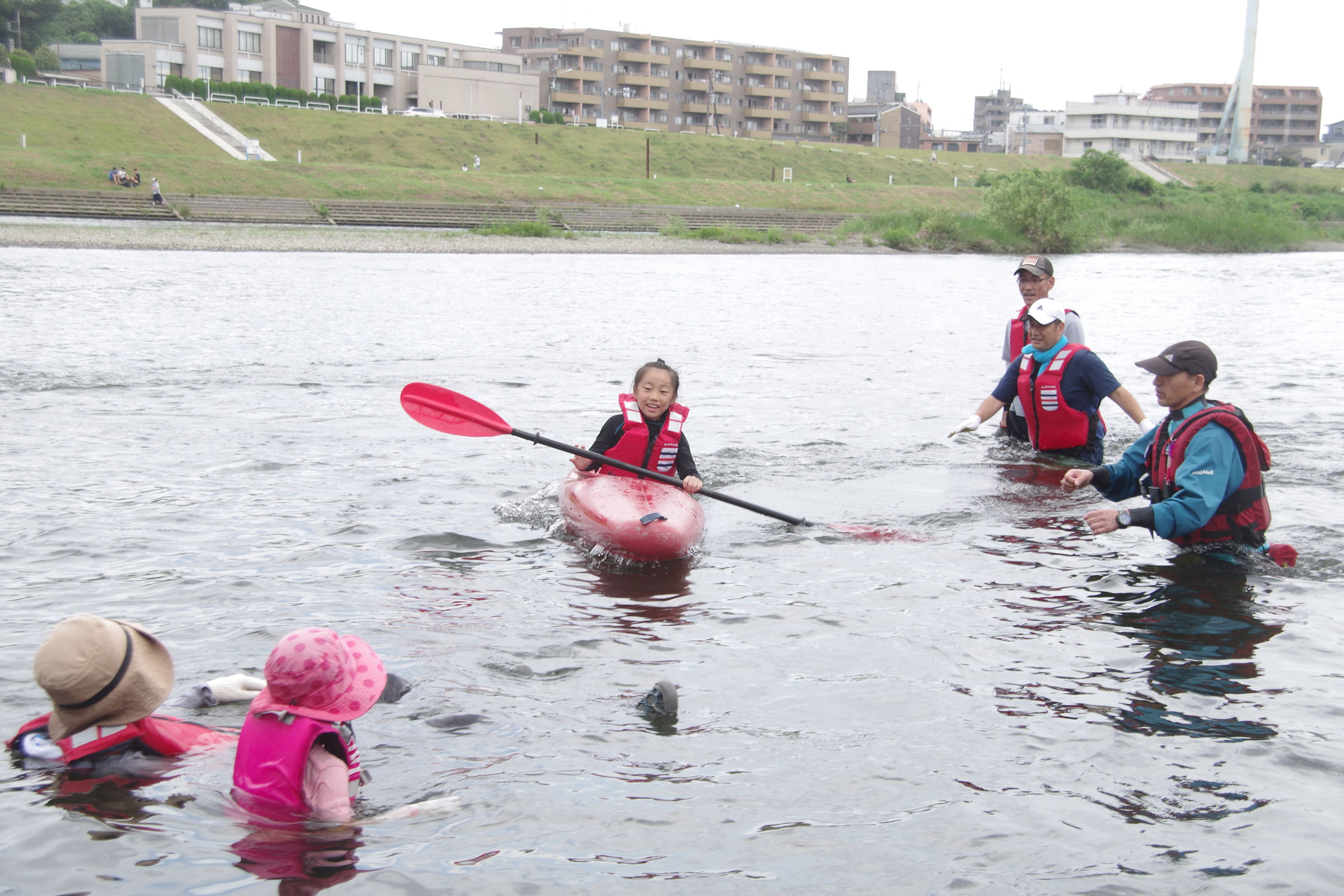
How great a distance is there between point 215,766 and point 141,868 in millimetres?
398

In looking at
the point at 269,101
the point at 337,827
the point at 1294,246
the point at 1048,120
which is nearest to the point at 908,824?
the point at 337,827

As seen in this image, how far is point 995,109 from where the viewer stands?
150 metres

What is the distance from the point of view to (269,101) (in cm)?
6462

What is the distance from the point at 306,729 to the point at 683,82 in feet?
335

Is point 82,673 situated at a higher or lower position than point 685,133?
lower

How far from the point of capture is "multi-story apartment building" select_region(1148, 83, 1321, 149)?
5217 inches

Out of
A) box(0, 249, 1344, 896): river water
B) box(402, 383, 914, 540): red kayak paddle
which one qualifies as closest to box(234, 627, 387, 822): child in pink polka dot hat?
box(0, 249, 1344, 896): river water

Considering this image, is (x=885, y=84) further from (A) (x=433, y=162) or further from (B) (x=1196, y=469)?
(B) (x=1196, y=469)

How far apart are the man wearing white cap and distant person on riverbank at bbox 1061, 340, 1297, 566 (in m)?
1.89

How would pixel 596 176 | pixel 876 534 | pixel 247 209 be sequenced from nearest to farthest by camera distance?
pixel 876 534 → pixel 247 209 → pixel 596 176

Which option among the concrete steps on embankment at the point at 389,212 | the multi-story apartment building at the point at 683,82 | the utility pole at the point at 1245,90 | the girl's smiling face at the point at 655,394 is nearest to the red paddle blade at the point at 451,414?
the girl's smiling face at the point at 655,394

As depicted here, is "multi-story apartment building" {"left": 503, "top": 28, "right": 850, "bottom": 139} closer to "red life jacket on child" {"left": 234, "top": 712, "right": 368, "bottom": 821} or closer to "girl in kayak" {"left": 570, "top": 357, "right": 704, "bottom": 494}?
"girl in kayak" {"left": 570, "top": 357, "right": 704, "bottom": 494}

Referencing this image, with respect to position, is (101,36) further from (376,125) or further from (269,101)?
(376,125)

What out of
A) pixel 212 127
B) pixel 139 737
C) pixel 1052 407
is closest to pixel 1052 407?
pixel 1052 407
